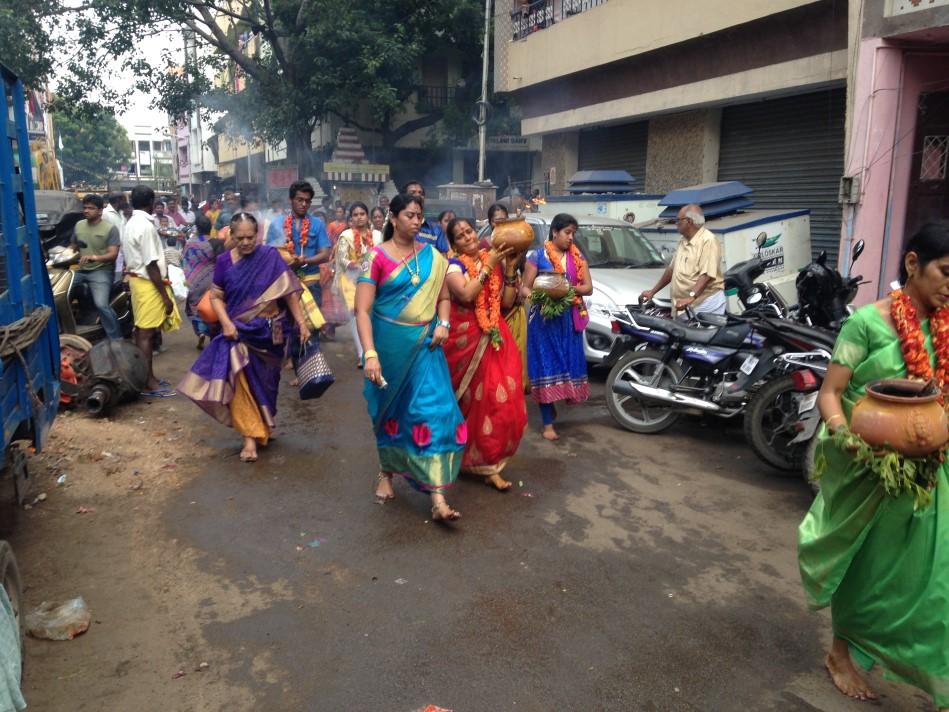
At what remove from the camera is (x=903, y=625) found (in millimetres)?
2682

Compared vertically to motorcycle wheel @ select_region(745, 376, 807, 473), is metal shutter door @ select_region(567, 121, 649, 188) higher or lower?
higher

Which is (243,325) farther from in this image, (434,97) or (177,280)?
(434,97)

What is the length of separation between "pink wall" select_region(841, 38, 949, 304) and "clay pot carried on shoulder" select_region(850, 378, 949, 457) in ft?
25.9

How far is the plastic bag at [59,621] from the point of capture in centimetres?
338

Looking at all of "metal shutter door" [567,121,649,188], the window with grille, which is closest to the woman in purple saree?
the window with grille

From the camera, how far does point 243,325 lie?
18.4 feet

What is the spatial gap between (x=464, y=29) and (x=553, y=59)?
7.74m

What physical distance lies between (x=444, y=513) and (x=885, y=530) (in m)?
2.35

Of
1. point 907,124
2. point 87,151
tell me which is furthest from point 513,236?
point 87,151

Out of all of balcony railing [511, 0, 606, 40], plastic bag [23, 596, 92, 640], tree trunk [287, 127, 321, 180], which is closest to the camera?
plastic bag [23, 596, 92, 640]

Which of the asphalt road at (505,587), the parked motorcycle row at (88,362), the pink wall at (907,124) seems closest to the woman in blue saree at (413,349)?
the asphalt road at (505,587)

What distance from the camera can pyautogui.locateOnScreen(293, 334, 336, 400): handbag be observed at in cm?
555

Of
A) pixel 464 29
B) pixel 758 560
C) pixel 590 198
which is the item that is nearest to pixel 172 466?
pixel 758 560

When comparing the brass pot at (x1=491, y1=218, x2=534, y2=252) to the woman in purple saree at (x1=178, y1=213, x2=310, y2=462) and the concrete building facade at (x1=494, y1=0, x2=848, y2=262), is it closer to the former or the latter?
the woman in purple saree at (x1=178, y1=213, x2=310, y2=462)
